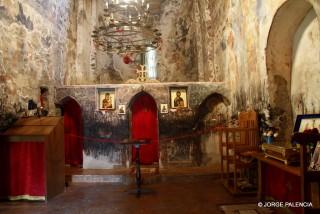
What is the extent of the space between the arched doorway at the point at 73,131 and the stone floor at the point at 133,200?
2.94 meters

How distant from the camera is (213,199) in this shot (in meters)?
6.36

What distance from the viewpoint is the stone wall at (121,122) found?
34.0 feet

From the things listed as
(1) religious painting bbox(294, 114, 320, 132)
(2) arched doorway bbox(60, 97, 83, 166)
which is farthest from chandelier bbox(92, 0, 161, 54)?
(1) religious painting bbox(294, 114, 320, 132)

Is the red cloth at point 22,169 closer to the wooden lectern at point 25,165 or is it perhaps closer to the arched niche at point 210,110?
the wooden lectern at point 25,165

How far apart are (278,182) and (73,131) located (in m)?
7.81

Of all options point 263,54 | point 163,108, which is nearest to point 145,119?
point 163,108

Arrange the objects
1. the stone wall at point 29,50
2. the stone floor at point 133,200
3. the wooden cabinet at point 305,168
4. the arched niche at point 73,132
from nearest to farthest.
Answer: the wooden cabinet at point 305,168, the stone floor at point 133,200, the stone wall at point 29,50, the arched niche at point 73,132

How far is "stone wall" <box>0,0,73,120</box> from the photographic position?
23.8ft

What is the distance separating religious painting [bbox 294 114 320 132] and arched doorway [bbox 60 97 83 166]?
801 centimetres

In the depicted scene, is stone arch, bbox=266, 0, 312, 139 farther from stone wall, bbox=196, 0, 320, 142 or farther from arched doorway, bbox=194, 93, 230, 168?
arched doorway, bbox=194, 93, 230, 168

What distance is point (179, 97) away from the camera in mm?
10398

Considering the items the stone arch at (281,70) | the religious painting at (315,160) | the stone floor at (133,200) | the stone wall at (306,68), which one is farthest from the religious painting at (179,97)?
the religious painting at (315,160)

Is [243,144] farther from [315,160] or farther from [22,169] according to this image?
[22,169]

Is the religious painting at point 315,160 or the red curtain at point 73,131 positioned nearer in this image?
the religious painting at point 315,160
